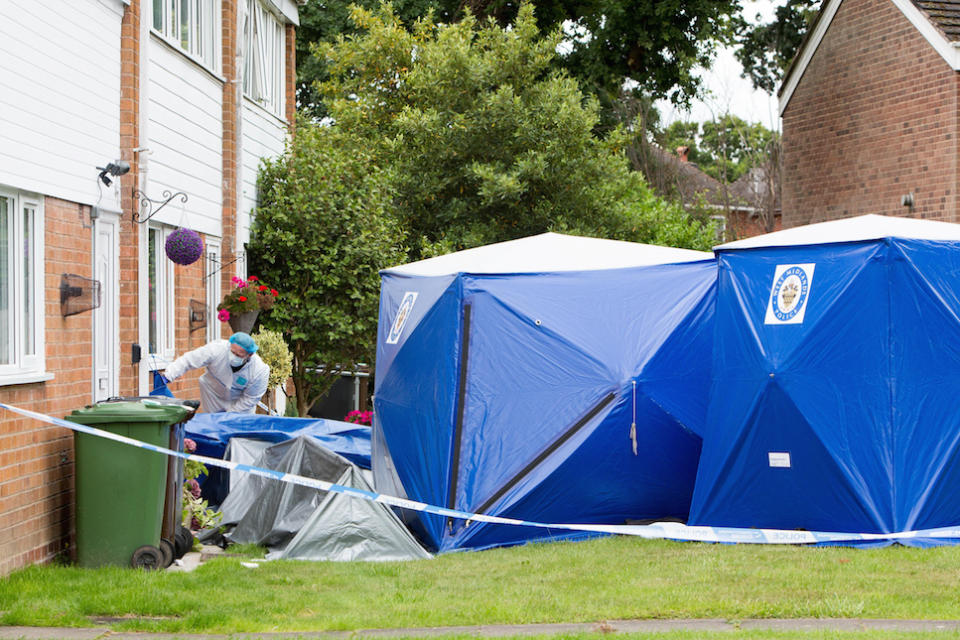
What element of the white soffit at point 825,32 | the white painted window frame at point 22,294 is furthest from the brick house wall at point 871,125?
the white painted window frame at point 22,294

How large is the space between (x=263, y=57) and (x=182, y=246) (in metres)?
6.16

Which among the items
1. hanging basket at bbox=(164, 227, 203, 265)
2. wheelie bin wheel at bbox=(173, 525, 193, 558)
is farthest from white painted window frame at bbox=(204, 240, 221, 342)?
wheelie bin wheel at bbox=(173, 525, 193, 558)

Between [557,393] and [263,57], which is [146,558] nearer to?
[557,393]

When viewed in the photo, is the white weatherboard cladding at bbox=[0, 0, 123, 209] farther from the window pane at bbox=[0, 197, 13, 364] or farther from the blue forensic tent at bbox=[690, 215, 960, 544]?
the blue forensic tent at bbox=[690, 215, 960, 544]

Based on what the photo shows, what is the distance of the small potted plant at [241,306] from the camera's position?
1346cm

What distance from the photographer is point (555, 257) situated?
10266 millimetres

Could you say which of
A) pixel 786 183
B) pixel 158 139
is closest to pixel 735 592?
pixel 158 139

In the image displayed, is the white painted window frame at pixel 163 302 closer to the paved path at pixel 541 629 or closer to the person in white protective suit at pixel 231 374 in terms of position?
the person in white protective suit at pixel 231 374

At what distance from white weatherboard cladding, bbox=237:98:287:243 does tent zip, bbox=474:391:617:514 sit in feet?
21.7

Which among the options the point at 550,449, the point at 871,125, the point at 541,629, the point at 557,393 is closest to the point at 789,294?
the point at 557,393

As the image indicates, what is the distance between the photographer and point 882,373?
26.8ft

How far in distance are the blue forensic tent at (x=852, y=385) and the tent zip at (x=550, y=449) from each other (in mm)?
1095

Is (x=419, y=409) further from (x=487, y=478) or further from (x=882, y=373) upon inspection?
(x=882, y=373)

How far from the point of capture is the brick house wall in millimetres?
19938
